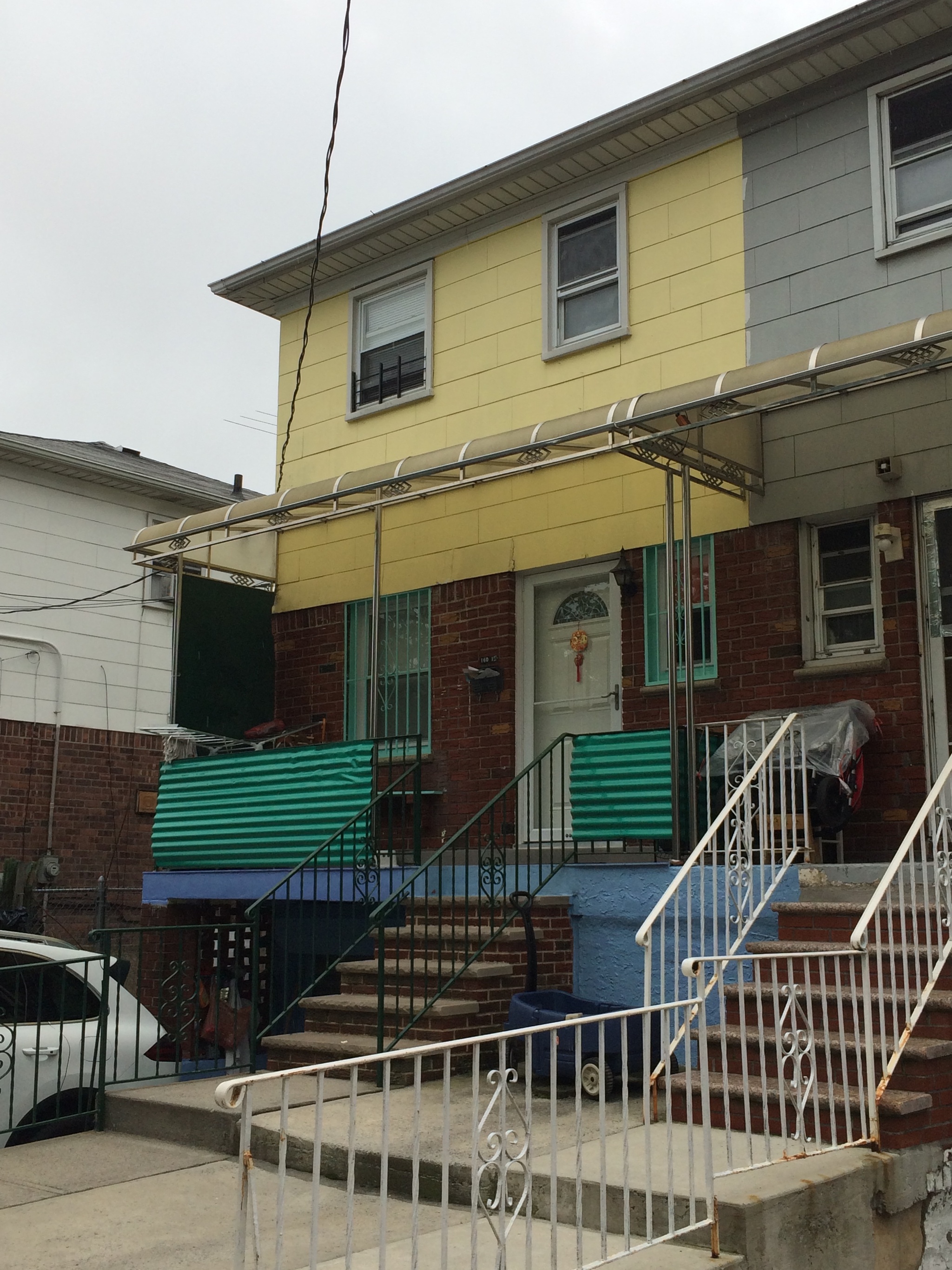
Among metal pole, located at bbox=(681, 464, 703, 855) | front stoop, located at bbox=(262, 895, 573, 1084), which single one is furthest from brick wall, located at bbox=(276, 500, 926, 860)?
front stoop, located at bbox=(262, 895, 573, 1084)

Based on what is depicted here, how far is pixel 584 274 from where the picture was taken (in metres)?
11.7

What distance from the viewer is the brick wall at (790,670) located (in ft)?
29.6

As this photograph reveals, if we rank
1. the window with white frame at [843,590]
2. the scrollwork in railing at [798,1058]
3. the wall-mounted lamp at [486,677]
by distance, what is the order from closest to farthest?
the scrollwork in railing at [798,1058]
the window with white frame at [843,590]
the wall-mounted lamp at [486,677]

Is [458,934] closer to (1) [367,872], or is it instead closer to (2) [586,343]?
(1) [367,872]

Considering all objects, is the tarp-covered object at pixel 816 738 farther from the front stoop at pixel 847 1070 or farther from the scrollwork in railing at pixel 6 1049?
the scrollwork in railing at pixel 6 1049

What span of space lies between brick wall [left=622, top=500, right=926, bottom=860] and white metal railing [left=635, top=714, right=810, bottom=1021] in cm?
50

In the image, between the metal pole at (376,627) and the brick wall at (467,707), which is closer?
the metal pole at (376,627)

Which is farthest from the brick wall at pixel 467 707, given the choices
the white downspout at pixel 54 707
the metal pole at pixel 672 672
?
the white downspout at pixel 54 707

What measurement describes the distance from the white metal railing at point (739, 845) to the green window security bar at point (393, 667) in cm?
345

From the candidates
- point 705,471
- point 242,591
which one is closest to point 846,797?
point 705,471

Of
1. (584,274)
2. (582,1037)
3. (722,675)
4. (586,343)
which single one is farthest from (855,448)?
(582,1037)

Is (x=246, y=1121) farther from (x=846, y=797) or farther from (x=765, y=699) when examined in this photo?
(x=765, y=699)

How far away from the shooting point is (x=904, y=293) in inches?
377

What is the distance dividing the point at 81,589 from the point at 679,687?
11138mm
